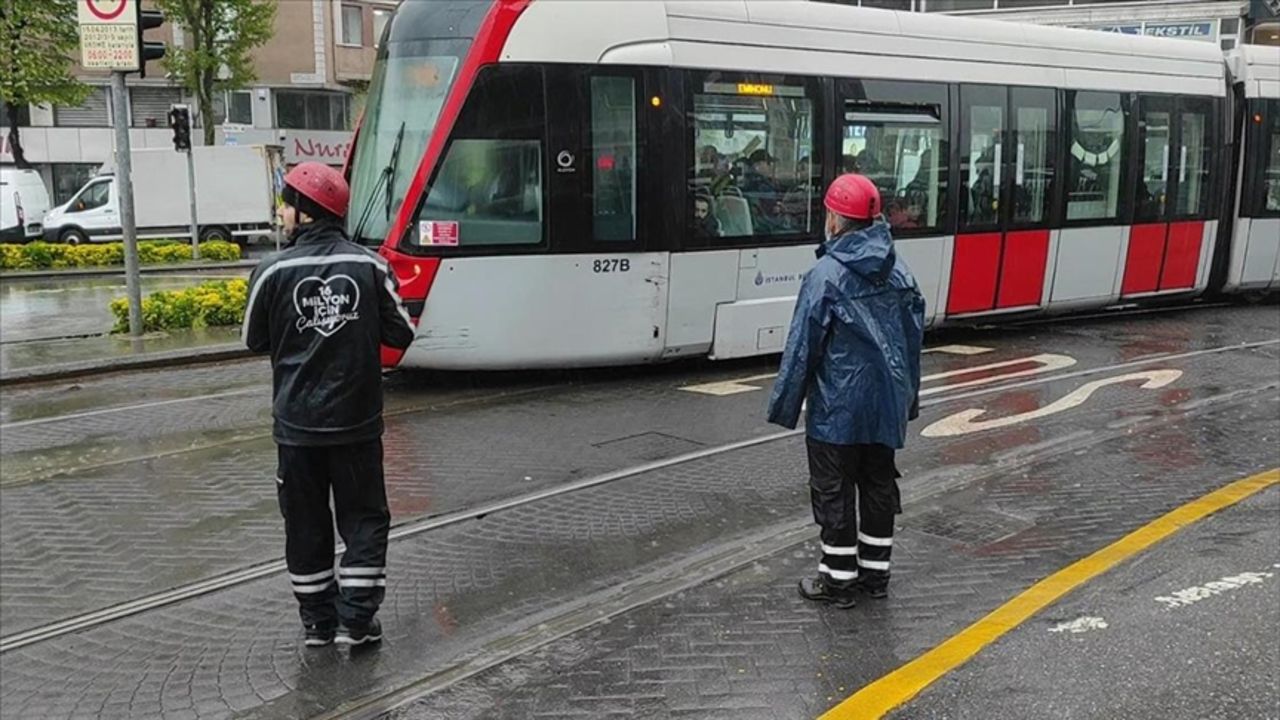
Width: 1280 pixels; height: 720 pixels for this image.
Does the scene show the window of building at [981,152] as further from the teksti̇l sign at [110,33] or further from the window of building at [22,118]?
the window of building at [22,118]

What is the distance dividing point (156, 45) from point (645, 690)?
11.1 m

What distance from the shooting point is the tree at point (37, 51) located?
24.5m

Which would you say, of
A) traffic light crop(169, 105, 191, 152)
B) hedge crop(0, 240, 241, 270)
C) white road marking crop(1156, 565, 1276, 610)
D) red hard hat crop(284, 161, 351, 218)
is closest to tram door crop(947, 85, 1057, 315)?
white road marking crop(1156, 565, 1276, 610)

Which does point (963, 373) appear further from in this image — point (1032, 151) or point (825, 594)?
point (825, 594)

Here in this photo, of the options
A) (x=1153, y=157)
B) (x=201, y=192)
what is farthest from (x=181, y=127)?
(x=1153, y=157)

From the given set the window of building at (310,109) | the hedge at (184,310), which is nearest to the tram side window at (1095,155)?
the hedge at (184,310)

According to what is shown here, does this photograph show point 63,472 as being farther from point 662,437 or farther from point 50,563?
point 662,437

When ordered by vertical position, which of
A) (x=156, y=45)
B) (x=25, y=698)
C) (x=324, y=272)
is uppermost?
(x=156, y=45)

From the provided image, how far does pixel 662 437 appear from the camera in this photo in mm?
8320

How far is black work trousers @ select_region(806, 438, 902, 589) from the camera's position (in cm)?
482

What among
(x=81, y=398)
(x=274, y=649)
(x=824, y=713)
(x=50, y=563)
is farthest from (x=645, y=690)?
(x=81, y=398)

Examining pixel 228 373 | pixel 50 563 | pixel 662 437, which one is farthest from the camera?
pixel 228 373

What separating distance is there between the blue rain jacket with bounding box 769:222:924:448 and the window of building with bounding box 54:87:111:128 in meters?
41.3

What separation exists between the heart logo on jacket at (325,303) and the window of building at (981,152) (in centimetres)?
920
